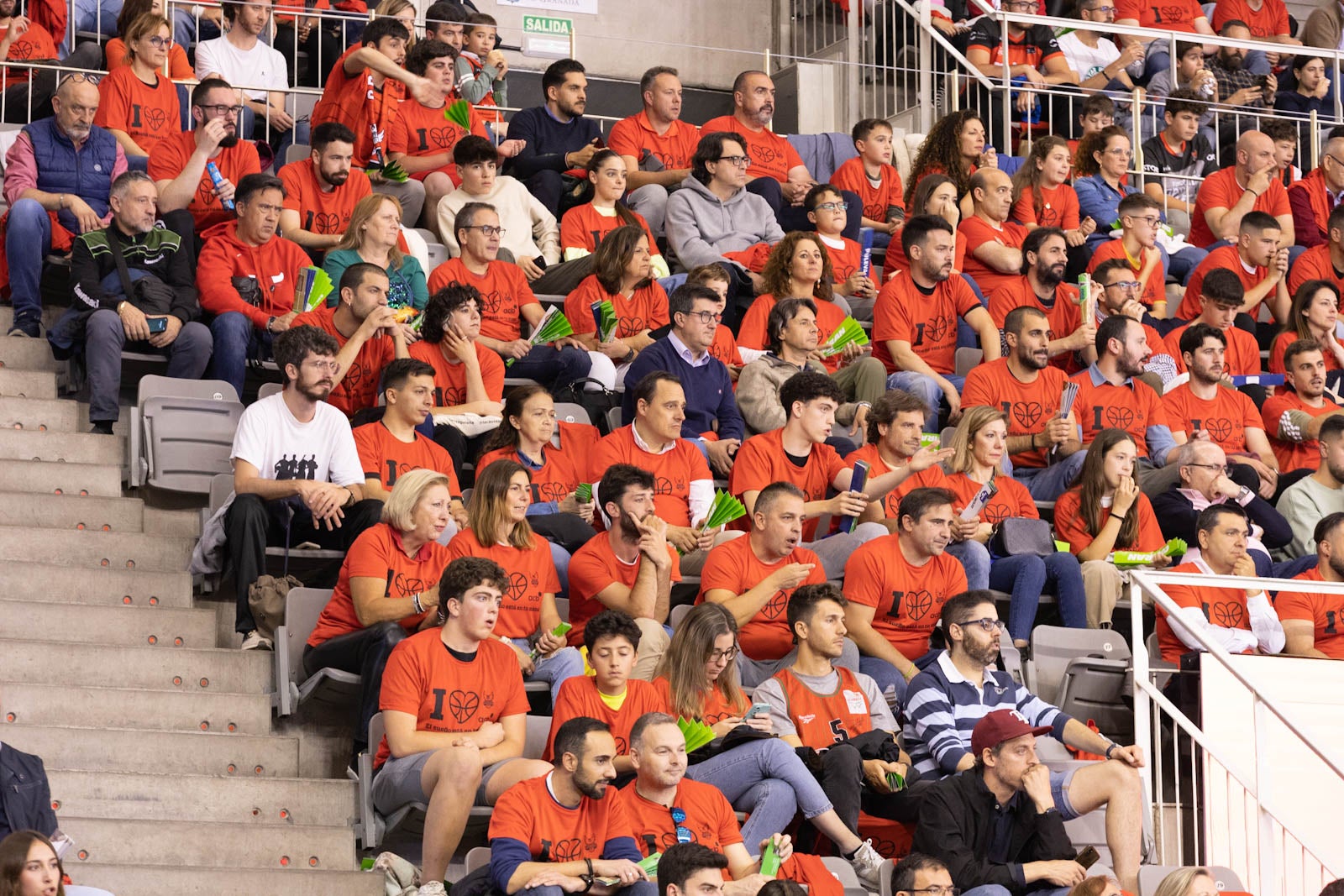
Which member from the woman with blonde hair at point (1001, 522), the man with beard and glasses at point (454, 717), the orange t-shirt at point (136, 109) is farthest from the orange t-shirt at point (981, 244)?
the man with beard and glasses at point (454, 717)

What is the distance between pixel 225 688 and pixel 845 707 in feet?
7.09

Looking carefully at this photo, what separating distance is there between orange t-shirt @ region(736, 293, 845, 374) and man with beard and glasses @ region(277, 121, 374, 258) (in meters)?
1.88

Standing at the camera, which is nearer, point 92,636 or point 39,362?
point 92,636

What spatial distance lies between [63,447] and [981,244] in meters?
4.76

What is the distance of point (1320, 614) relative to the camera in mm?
8133

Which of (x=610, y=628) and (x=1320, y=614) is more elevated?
(x=610, y=628)

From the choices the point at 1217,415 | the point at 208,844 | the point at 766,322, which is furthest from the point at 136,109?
the point at 1217,415

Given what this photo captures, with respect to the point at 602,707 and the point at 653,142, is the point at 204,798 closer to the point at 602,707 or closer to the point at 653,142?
the point at 602,707

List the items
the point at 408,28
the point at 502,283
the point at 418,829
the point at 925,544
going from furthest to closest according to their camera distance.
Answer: the point at 408,28, the point at 502,283, the point at 925,544, the point at 418,829

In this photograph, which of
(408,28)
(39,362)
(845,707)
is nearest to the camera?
(845,707)

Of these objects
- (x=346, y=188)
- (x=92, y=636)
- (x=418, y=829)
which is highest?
(x=346, y=188)

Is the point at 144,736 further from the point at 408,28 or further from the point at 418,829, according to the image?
the point at 408,28

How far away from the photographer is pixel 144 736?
670cm

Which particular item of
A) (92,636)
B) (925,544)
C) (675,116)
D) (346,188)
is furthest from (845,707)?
(675,116)
